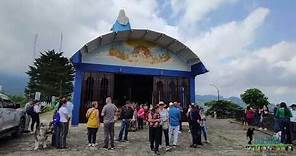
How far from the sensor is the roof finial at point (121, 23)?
2220 cm

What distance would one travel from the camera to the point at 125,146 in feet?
40.9

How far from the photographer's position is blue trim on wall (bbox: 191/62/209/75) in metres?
21.6

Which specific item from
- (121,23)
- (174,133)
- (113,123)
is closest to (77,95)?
(121,23)

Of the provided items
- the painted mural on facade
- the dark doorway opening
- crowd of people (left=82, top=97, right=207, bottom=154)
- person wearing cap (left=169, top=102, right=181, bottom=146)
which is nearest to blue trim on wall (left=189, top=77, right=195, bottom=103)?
the painted mural on facade

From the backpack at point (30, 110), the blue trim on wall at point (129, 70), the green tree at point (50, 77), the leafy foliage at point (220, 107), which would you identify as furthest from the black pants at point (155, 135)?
the green tree at point (50, 77)

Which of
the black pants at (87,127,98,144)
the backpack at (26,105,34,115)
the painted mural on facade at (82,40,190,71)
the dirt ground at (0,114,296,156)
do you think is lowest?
the dirt ground at (0,114,296,156)

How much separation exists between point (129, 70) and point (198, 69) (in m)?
4.76

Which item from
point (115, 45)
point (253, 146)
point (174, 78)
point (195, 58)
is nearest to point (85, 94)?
point (115, 45)

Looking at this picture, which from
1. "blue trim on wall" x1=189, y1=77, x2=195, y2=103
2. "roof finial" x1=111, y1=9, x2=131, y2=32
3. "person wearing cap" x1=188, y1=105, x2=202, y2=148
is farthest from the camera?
"blue trim on wall" x1=189, y1=77, x2=195, y2=103

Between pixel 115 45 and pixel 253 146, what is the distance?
1214cm

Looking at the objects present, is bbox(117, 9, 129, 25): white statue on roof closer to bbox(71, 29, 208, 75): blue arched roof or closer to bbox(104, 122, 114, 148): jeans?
bbox(71, 29, 208, 75): blue arched roof

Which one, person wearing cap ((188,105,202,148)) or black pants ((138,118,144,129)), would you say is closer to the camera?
person wearing cap ((188,105,202,148))

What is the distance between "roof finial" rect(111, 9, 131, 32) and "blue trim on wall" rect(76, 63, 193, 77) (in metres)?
2.79

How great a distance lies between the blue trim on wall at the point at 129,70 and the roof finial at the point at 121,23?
9.15 ft
